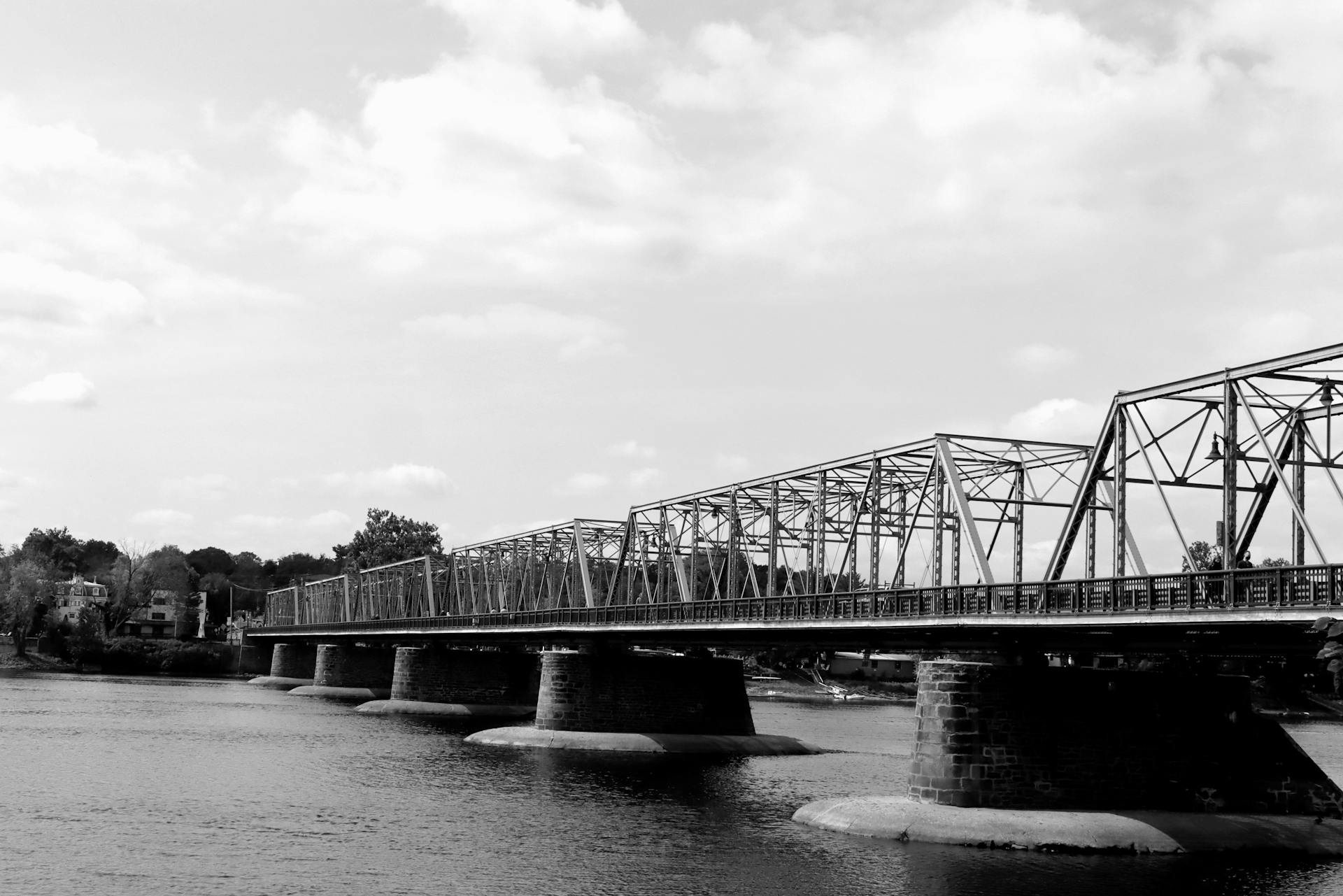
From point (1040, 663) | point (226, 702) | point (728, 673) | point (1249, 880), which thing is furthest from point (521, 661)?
point (1249, 880)

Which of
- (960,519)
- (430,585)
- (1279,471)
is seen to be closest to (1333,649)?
(1279,471)

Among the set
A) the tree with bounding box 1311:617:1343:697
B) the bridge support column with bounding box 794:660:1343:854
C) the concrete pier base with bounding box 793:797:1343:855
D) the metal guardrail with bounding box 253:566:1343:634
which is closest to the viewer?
the tree with bounding box 1311:617:1343:697

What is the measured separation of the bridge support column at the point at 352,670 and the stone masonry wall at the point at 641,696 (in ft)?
230

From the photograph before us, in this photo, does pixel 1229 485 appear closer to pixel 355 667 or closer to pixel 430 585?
pixel 430 585

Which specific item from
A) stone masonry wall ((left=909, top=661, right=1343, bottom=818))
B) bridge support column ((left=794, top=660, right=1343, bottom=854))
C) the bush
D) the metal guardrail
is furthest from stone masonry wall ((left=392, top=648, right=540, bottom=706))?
the bush

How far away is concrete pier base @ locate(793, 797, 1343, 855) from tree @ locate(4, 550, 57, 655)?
505 feet

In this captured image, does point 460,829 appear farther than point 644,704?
No

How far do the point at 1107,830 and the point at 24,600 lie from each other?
15960 cm

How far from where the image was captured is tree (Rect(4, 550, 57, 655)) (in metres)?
174

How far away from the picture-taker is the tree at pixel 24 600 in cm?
17350

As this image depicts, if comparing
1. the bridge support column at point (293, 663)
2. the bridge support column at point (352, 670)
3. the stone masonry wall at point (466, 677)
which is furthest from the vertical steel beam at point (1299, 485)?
the bridge support column at point (293, 663)

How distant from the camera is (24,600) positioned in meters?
174

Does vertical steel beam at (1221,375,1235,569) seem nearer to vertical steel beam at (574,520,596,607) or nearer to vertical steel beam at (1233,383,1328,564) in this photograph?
vertical steel beam at (1233,383,1328,564)

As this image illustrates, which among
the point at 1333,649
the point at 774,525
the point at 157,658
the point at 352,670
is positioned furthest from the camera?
the point at 157,658
